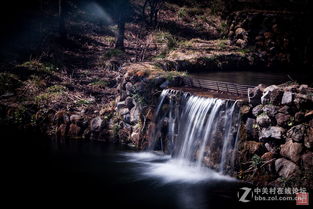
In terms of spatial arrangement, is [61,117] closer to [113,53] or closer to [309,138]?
[113,53]

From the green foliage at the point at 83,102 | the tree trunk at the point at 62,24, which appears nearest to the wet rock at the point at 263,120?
the green foliage at the point at 83,102

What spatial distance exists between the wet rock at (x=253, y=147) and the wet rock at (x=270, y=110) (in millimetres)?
1137

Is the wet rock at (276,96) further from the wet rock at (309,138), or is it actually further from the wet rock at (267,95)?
the wet rock at (309,138)

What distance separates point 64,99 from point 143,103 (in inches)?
211

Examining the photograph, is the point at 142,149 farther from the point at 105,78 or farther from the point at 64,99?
the point at 105,78

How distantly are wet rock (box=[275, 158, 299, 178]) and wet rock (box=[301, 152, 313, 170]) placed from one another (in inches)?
11.0

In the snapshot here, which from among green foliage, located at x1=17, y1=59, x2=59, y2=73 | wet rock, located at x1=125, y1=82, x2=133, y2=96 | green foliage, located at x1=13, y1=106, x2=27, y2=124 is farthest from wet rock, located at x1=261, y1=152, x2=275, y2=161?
green foliage, located at x1=17, y1=59, x2=59, y2=73

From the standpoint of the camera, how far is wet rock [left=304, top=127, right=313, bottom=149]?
9576mm

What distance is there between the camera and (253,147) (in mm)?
10938

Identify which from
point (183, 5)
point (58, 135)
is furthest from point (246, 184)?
point (183, 5)

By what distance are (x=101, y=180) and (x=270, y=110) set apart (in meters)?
6.98

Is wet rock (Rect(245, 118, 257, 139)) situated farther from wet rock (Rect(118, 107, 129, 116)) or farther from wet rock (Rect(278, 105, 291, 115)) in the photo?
wet rock (Rect(118, 107, 129, 116))

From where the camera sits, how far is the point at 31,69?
20.1 meters

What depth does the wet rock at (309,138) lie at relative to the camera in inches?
377
